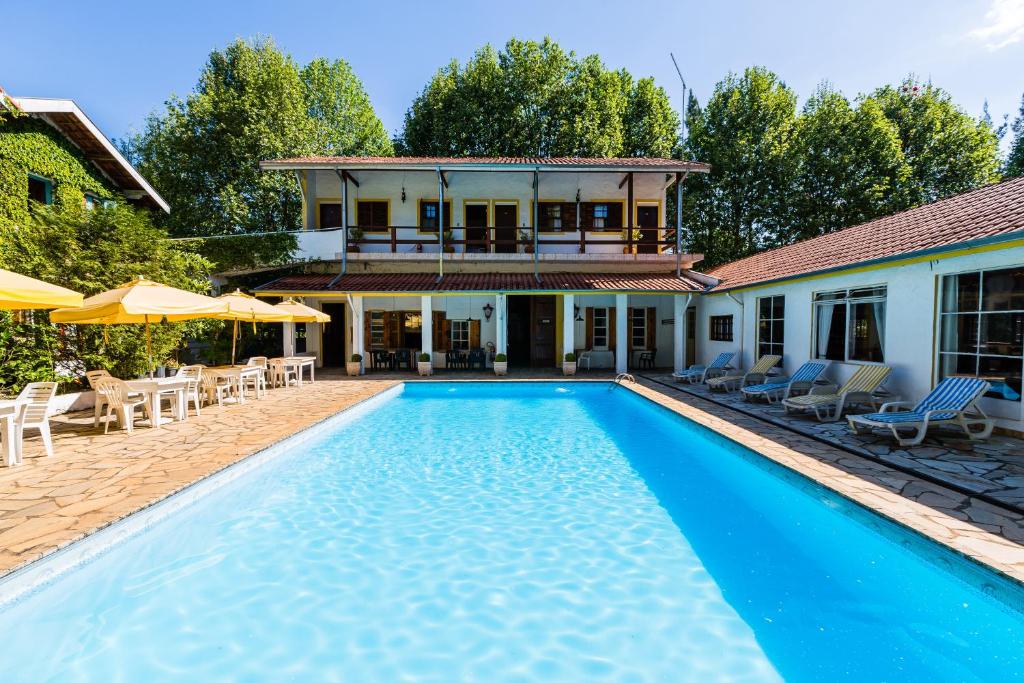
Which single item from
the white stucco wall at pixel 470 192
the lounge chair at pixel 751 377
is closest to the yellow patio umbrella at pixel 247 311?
the white stucco wall at pixel 470 192

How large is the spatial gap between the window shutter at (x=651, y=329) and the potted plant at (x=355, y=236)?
34.5ft

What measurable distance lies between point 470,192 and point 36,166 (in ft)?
36.7

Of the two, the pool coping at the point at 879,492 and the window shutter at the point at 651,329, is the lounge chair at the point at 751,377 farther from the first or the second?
the window shutter at the point at 651,329

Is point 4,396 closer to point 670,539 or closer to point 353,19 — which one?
point 670,539

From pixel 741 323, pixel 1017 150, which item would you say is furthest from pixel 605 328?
pixel 1017 150

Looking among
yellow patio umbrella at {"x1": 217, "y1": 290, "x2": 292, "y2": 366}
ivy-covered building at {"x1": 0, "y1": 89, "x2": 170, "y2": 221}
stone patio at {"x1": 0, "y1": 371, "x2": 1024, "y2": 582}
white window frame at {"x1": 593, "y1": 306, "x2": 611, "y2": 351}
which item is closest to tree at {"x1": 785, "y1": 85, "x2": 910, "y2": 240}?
white window frame at {"x1": 593, "y1": 306, "x2": 611, "y2": 351}

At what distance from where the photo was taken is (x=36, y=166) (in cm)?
1042

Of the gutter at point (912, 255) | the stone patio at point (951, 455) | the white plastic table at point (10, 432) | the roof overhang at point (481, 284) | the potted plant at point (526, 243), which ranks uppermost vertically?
→ the potted plant at point (526, 243)

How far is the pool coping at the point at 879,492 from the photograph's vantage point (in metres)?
3.32

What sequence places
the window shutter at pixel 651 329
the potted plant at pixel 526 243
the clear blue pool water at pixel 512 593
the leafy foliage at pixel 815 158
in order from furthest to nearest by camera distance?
the leafy foliage at pixel 815 158, the window shutter at pixel 651 329, the potted plant at pixel 526 243, the clear blue pool water at pixel 512 593

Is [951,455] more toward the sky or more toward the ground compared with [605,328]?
more toward the ground

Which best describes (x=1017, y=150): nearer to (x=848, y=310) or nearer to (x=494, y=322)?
(x=848, y=310)

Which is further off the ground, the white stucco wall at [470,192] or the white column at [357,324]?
the white stucco wall at [470,192]

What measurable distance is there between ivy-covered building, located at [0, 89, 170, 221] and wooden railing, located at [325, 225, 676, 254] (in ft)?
20.1
